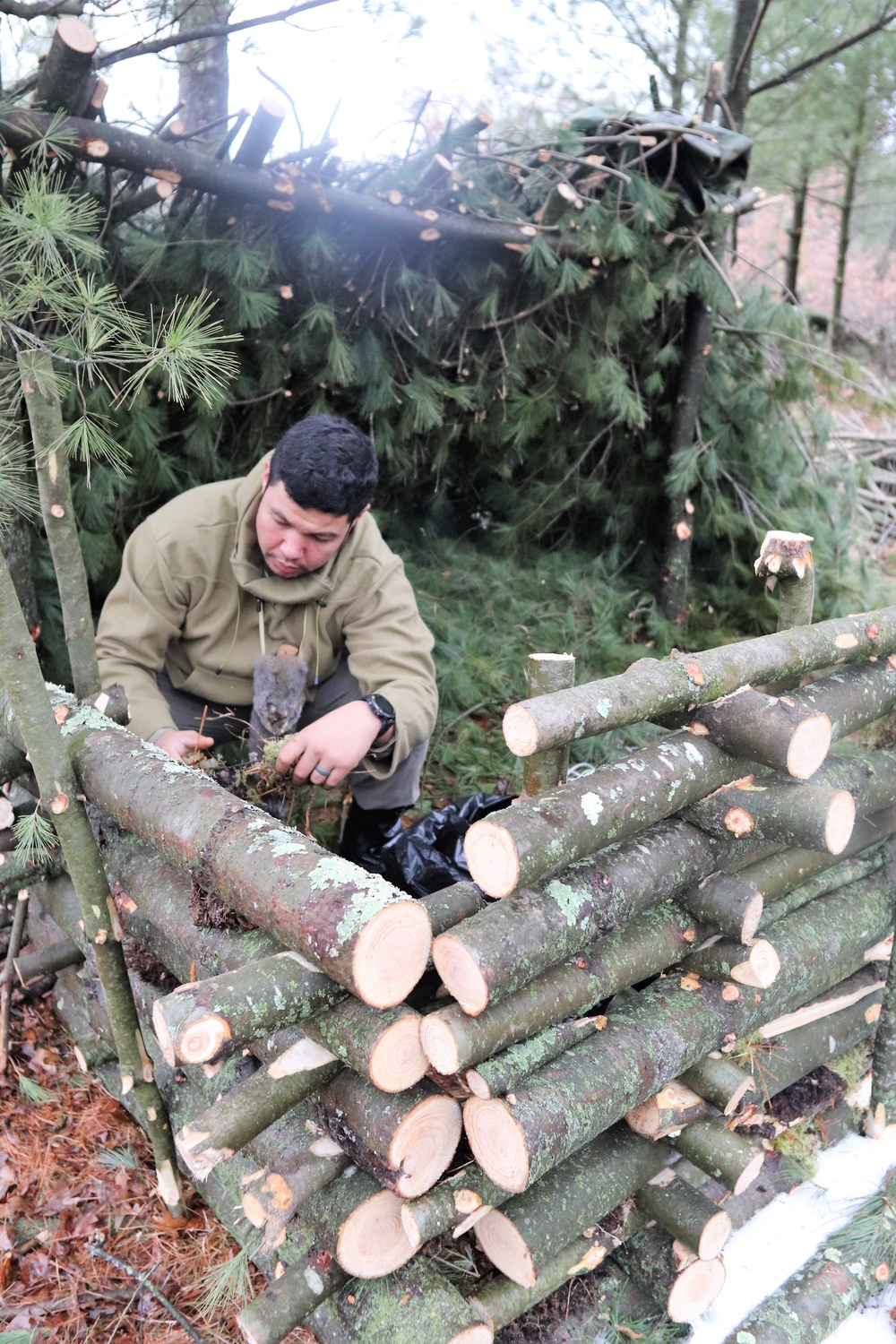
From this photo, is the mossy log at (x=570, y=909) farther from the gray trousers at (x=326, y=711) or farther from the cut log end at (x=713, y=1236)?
the gray trousers at (x=326, y=711)

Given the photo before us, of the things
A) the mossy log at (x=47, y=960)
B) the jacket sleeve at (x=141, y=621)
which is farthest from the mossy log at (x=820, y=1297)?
the jacket sleeve at (x=141, y=621)

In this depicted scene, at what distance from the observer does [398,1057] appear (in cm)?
137

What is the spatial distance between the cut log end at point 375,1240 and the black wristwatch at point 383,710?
1401mm

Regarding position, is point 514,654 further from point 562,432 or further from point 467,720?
point 562,432

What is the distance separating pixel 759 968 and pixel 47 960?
1.94 m

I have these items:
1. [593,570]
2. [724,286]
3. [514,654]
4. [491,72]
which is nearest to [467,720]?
[514,654]

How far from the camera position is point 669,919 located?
72.9 inches

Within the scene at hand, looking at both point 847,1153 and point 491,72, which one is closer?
point 847,1153

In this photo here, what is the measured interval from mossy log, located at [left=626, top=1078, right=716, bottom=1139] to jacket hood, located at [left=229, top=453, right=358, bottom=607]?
1783 millimetres


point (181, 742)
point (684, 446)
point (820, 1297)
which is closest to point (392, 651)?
point (181, 742)

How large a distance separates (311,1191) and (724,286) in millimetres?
4416

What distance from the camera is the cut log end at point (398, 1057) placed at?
133 cm

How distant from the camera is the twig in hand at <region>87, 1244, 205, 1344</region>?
185 centimetres

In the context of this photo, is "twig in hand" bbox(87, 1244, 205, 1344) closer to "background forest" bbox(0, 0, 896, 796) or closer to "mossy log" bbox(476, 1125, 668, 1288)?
"mossy log" bbox(476, 1125, 668, 1288)
